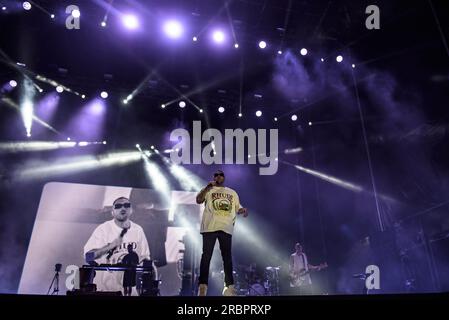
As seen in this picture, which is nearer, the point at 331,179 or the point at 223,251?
the point at 223,251

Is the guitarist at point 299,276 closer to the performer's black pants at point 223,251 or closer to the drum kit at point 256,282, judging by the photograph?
the drum kit at point 256,282

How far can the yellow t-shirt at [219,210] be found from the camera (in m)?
5.05

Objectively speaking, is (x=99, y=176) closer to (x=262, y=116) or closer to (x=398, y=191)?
(x=262, y=116)

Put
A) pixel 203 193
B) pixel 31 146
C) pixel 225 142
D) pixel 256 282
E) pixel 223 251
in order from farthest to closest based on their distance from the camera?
pixel 225 142
pixel 31 146
pixel 256 282
pixel 203 193
pixel 223 251

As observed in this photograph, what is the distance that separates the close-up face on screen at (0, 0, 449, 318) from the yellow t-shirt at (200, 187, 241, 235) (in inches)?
129

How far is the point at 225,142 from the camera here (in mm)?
11617

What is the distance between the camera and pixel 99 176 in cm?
1082

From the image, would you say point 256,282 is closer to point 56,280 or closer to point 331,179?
point 331,179

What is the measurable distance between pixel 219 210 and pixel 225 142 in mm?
6600

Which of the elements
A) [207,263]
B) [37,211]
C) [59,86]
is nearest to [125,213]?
[37,211]

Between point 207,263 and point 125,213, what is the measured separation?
5.97 metres

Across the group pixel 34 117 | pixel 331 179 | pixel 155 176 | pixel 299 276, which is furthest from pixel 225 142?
pixel 34 117

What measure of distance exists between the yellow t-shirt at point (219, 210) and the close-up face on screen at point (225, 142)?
10.7 ft

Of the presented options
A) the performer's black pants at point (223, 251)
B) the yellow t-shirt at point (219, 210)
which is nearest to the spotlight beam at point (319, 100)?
the yellow t-shirt at point (219, 210)
